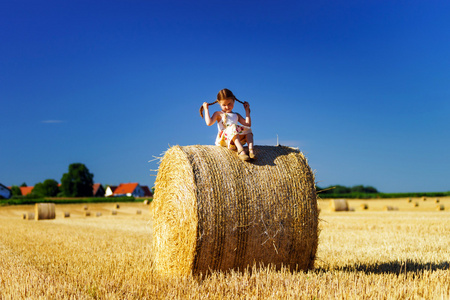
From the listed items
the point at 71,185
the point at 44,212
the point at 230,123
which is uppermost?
the point at 71,185

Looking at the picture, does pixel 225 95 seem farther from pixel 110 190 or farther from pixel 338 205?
pixel 110 190

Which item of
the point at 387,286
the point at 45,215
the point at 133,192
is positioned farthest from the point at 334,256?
the point at 133,192

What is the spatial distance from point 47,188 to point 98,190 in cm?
1040

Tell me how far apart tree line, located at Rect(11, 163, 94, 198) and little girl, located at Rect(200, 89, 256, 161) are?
7653 cm

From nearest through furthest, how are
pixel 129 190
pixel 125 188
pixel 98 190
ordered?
pixel 129 190 < pixel 125 188 < pixel 98 190

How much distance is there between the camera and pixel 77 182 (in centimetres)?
7831

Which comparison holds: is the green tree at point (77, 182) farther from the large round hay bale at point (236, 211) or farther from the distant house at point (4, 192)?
the large round hay bale at point (236, 211)

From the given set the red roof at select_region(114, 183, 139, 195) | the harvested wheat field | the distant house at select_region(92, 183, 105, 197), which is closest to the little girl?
the harvested wheat field

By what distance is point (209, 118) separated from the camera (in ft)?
20.1

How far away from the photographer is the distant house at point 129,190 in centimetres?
8094

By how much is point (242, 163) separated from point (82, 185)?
7788 centimetres

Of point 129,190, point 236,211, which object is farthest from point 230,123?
point 129,190

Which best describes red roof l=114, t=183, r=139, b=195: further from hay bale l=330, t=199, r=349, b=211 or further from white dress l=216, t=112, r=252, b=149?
white dress l=216, t=112, r=252, b=149

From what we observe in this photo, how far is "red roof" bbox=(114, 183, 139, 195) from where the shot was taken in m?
81.2
